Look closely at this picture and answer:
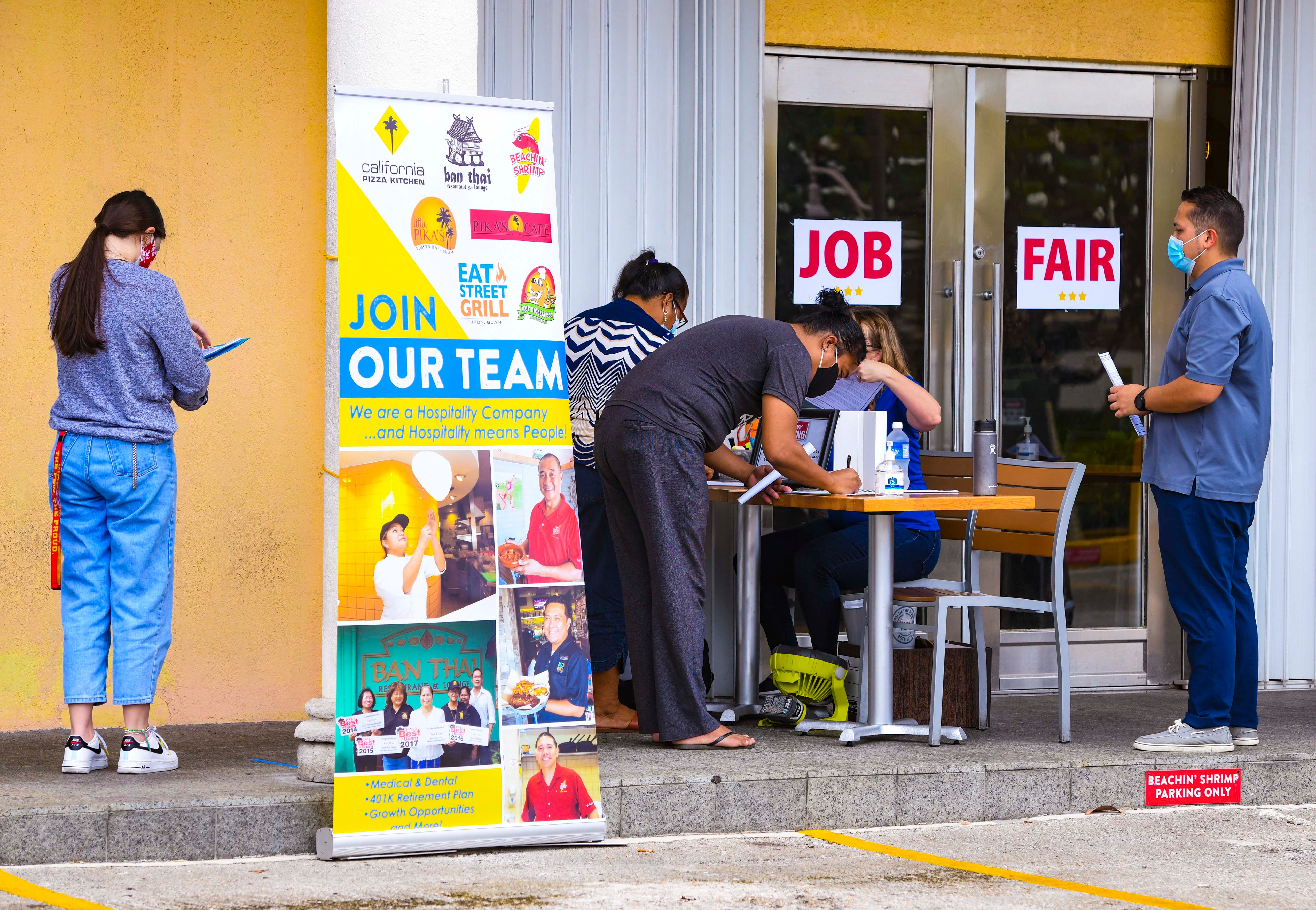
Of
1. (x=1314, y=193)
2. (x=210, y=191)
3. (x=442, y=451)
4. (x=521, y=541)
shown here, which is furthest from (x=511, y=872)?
(x=1314, y=193)

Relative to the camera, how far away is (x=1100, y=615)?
633cm

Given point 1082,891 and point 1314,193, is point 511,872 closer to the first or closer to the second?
point 1082,891

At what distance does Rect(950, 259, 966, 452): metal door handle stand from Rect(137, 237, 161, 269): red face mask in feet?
10.8

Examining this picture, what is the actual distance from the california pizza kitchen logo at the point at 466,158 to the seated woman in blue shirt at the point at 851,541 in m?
1.90

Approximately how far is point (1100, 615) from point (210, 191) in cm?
412

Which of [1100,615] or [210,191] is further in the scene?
[1100,615]

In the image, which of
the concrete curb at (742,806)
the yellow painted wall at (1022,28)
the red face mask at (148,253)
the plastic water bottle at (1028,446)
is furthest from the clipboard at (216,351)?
the plastic water bottle at (1028,446)

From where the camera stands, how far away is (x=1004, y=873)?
3.67 metres

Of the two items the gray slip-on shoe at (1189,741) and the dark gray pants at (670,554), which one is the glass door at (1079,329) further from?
the dark gray pants at (670,554)

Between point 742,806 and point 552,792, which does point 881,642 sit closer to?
point 742,806

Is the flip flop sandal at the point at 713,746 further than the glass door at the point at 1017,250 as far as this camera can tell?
No

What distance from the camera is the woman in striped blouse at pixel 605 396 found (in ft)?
16.4

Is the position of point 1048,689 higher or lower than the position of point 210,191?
lower

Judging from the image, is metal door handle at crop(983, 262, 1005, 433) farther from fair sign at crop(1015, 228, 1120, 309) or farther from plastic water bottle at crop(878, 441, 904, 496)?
plastic water bottle at crop(878, 441, 904, 496)
